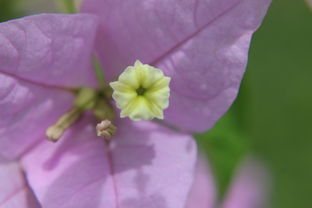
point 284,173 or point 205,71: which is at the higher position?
point 205,71

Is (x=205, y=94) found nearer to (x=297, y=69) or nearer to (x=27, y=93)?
(x=27, y=93)

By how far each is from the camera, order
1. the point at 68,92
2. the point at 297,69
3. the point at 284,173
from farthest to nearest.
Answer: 1. the point at 297,69
2. the point at 284,173
3. the point at 68,92

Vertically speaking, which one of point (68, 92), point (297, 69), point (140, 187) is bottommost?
point (297, 69)

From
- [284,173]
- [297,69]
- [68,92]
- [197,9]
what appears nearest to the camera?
[197,9]

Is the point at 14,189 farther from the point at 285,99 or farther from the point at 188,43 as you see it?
the point at 285,99

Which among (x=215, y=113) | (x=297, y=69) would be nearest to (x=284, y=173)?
(x=297, y=69)

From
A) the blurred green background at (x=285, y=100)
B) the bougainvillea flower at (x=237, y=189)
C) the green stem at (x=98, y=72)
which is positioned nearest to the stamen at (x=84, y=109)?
the green stem at (x=98, y=72)

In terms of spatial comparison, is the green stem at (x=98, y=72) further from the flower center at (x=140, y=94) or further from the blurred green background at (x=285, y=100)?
the blurred green background at (x=285, y=100)

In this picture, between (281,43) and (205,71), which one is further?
(281,43)
